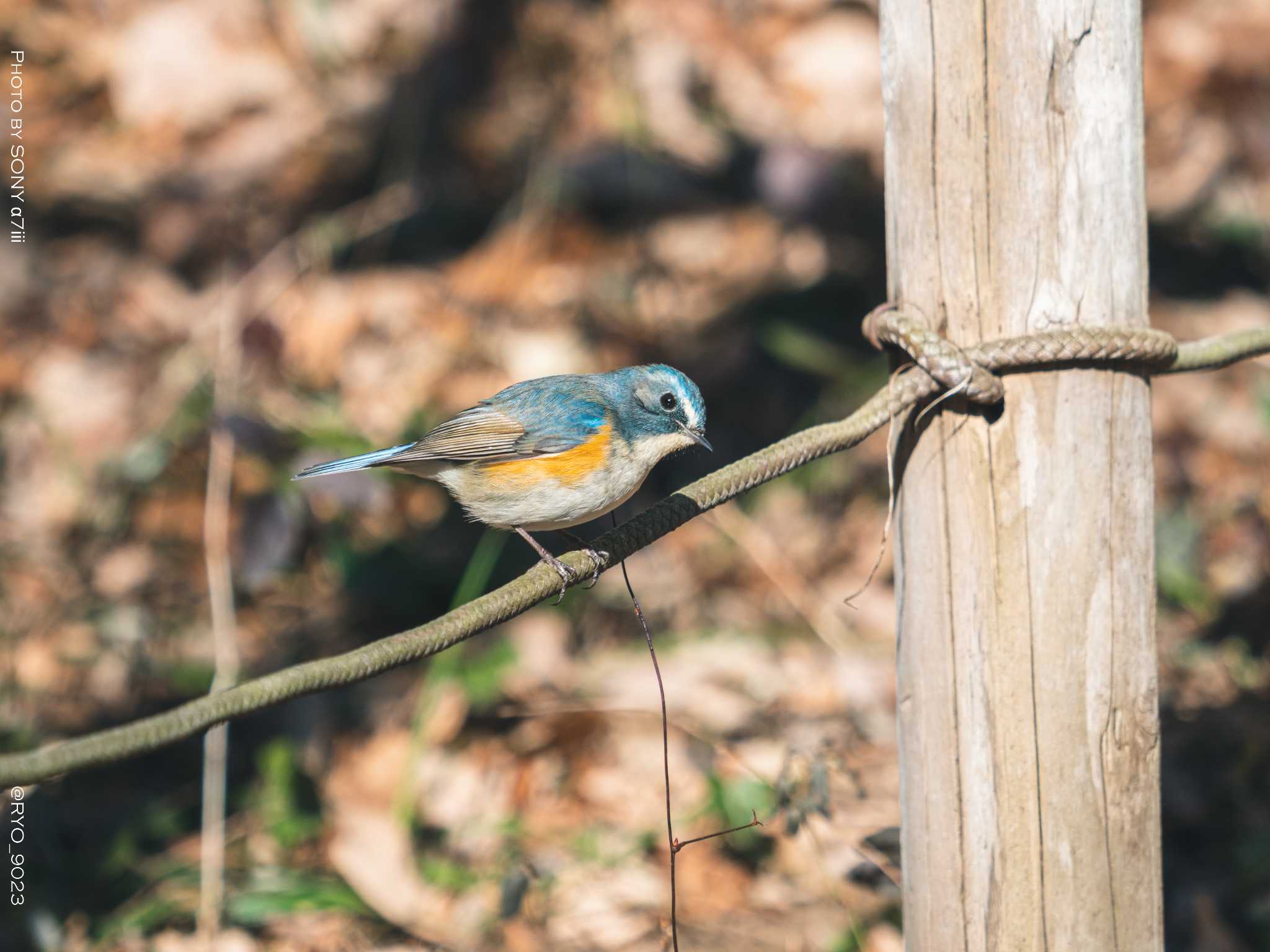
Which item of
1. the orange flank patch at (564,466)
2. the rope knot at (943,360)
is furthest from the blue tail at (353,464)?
the rope knot at (943,360)

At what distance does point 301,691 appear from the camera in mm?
1893

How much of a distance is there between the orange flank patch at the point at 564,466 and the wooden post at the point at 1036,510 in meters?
0.94

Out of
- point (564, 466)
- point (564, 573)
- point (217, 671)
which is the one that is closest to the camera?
point (564, 573)

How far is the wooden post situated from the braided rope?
0.22 feet

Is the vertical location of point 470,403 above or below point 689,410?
below

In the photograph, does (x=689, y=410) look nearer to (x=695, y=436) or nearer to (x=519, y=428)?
(x=695, y=436)

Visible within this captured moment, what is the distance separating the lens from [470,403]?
6121 millimetres

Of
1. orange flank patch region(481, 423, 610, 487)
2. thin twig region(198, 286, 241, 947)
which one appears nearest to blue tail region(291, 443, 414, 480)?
orange flank patch region(481, 423, 610, 487)

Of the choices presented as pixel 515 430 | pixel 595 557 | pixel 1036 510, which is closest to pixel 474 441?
pixel 515 430

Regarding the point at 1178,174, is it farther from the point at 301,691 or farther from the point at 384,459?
the point at 301,691

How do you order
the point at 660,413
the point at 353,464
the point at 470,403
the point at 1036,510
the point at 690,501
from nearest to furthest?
the point at 1036,510
the point at 690,501
the point at 660,413
the point at 353,464
the point at 470,403

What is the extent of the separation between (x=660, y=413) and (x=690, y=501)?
2.42ft

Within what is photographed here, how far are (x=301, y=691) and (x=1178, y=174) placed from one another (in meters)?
6.78

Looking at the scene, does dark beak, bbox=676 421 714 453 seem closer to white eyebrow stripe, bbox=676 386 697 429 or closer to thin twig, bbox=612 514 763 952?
white eyebrow stripe, bbox=676 386 697 429
